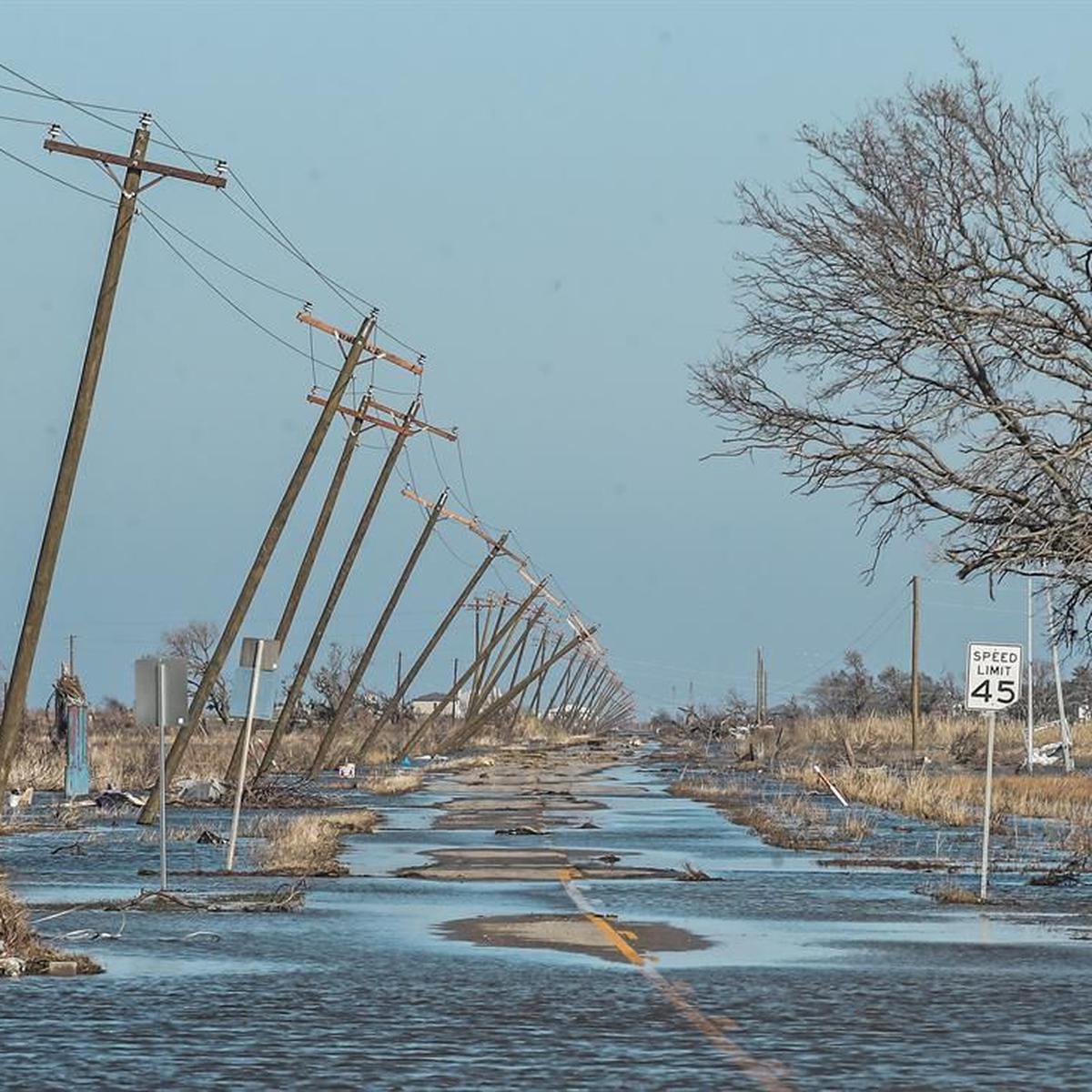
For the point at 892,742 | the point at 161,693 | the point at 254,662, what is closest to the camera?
the point at 161,693

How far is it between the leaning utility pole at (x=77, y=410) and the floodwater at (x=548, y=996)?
4.96m

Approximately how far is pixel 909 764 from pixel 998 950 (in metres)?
63.3

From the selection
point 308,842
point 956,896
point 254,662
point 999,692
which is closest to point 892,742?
point 308,842

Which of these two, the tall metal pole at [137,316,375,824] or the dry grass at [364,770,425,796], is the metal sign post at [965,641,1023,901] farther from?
the dry grass at [364,770,425,796]

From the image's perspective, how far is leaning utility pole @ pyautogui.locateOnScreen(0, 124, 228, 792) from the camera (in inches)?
1266

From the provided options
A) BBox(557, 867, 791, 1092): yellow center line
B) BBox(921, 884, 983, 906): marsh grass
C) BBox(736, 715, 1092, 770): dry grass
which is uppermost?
BBox(736, 715, 1092, 770): dry grass

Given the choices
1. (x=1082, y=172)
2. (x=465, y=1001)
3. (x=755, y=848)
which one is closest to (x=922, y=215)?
(x=1082, y=172)

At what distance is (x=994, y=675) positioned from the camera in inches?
1089

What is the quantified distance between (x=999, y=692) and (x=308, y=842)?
35.3ft

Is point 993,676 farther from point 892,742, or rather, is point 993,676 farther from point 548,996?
point 892,742

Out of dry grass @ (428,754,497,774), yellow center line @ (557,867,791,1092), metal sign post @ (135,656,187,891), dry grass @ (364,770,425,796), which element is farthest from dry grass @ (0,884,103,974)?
dry grass @ (428,754,497,774)

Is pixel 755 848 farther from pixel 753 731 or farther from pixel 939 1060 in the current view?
pixel 753 731

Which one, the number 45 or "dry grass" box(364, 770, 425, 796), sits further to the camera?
"dry grass" box(364, 770, 425, 796)

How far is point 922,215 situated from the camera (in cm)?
3144
